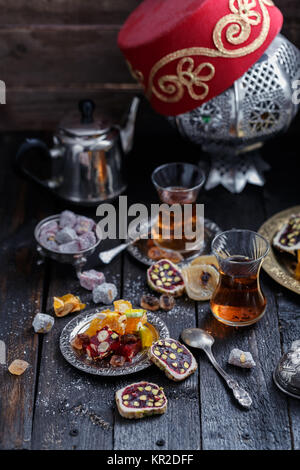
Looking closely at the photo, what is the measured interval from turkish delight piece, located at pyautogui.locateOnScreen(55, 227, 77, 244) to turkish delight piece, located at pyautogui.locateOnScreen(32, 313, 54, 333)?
0.22 meters

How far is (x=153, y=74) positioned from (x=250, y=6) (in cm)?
27

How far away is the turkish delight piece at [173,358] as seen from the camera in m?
1.26

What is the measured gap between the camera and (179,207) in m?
1.54

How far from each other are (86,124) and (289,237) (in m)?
0.57

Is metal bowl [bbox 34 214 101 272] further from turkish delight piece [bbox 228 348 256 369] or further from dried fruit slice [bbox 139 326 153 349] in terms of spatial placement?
turkish delight piece [bbox 228 348 256 369]

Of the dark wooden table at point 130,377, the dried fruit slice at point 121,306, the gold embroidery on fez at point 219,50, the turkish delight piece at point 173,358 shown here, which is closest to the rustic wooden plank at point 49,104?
the dark wooden table at point 130,377

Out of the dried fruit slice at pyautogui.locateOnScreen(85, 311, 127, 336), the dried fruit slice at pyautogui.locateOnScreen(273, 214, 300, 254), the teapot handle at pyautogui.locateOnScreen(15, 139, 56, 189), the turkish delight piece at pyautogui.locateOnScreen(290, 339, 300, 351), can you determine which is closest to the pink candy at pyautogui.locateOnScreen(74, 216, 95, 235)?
the teapot handle at pyautogui.locateOnScreen(15, 139, 56, 189)

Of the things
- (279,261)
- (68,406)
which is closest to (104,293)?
(68,406)

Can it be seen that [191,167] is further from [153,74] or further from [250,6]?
[250,6]

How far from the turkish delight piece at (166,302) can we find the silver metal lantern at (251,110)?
45 cm

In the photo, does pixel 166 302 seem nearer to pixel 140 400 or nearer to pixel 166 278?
pixel 166 278

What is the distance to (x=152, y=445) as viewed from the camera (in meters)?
1.15

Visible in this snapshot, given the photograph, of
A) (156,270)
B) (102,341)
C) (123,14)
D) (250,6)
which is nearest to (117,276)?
(156,270)

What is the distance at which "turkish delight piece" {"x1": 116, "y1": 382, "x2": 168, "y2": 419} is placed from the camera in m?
1.19
